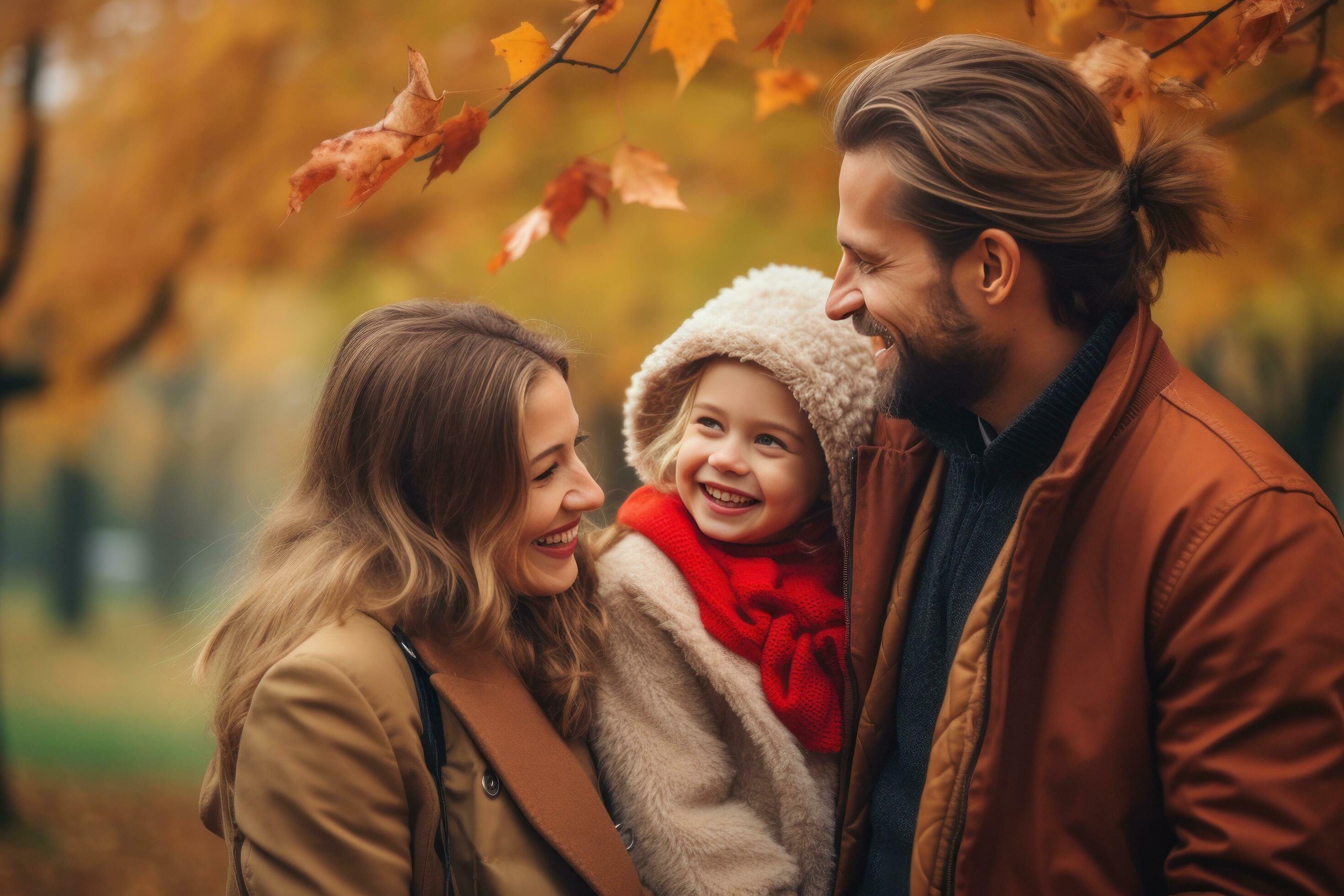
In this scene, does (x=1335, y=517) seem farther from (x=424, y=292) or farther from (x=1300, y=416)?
(x=424, y=292)

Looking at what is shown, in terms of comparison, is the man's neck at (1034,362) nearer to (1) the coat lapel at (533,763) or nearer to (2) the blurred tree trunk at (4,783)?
(1) the coat lapel at (533,763)

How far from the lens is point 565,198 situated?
8.44 ft

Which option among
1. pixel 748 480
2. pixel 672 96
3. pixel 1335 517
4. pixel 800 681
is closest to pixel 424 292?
pixel 672 96

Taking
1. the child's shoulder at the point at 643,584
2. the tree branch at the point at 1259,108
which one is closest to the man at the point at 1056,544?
the child's shoulder at the point at 643,584

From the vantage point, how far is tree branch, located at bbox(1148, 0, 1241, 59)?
2004 mm

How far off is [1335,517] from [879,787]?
96cm

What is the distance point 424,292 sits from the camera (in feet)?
15.2

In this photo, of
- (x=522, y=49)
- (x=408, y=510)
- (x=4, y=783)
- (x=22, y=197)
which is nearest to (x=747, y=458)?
(x=408, y=510)

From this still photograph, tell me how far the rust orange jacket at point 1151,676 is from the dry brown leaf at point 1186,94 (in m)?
0.64

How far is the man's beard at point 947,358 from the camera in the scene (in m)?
1.91

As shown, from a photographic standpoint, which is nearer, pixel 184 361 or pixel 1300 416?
pixel 1300 416

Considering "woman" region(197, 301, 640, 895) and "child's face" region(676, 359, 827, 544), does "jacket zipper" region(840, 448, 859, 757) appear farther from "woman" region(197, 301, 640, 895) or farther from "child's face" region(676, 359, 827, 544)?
"woman" region(197, 301, 640, 895)

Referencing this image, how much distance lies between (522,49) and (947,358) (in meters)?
1.02

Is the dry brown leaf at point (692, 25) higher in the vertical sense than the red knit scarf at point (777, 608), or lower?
higher
